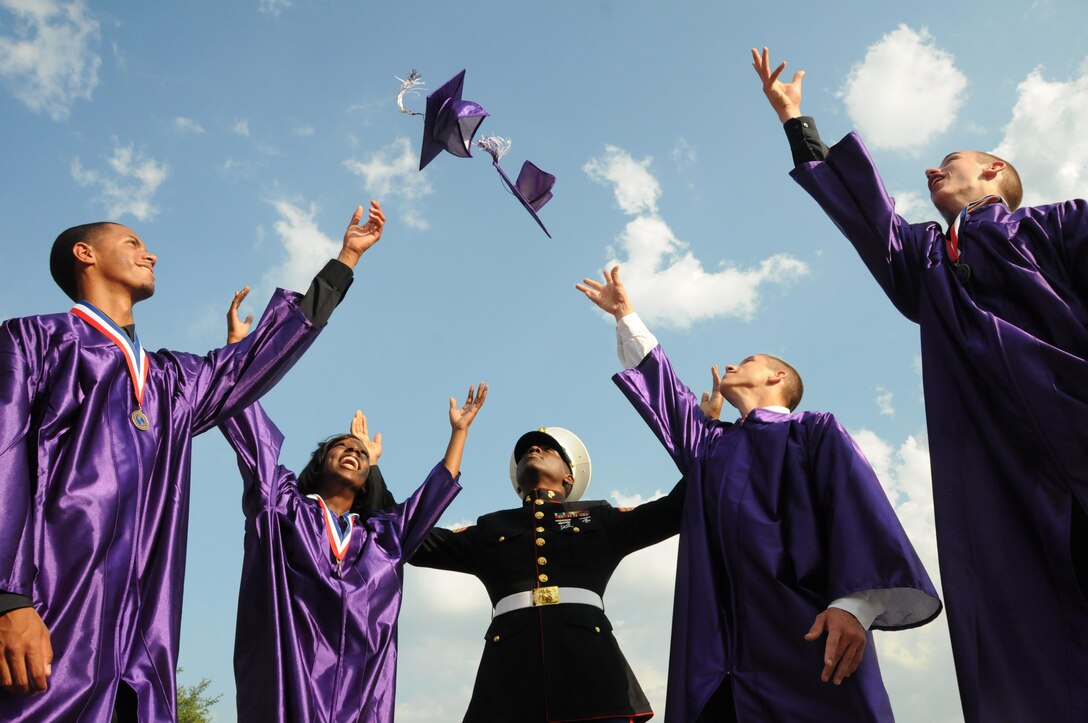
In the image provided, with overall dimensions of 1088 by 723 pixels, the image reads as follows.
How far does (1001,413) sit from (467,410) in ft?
10.3

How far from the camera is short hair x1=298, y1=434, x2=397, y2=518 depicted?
5.63 m

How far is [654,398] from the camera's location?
5.09 meters

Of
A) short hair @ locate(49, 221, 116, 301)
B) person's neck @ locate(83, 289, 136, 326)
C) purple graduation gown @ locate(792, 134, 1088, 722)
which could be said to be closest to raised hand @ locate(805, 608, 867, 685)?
purple graduation gown @ locate(792, 134, 1088, 722)

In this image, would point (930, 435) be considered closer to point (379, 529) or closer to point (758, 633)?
point (758, 633)

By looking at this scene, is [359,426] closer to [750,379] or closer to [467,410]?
[467,410]

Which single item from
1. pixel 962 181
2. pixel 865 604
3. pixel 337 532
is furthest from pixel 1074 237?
pixel 337 532

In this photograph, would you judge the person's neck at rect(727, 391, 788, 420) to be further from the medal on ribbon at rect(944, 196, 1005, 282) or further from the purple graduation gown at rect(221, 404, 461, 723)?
the purple graduation gown at rect(221, 404, 461, 723)

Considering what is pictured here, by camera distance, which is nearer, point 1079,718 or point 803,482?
point 1079,718

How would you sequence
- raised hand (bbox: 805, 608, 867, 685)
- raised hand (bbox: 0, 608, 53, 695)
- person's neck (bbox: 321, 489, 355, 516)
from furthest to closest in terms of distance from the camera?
person's neck (bbox: 321, 489, 355, 516) → raised hand (bbox: 805, 608, 867, 685) → raised hand (bbox: 0, 608, 53, 695)

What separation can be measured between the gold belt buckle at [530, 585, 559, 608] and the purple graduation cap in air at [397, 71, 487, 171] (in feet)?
8.29

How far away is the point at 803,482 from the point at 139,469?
8.62 feet

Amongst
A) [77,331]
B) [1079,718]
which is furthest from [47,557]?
[1079,718]

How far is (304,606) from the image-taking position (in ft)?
15.5

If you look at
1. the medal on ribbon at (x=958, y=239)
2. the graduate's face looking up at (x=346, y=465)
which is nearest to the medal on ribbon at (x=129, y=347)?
the graduate's face looking up at (x=346, y=465)
